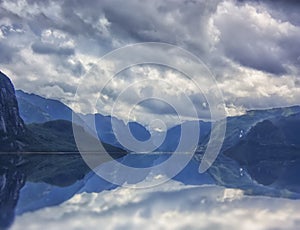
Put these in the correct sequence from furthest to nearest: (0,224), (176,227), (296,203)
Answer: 1. (296,203)
2. (176,227)
3. (0,224)

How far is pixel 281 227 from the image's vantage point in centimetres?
3388

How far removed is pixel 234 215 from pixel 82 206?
580 inches

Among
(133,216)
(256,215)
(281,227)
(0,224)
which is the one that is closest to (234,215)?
(256,215)

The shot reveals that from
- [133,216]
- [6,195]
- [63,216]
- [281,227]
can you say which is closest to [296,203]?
[281,227]

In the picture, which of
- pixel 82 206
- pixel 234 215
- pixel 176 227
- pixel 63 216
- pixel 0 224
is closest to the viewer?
pixel 0 224

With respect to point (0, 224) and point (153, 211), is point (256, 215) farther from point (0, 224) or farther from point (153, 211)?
point (0, 224)

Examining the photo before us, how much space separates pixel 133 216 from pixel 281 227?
39.5 feet

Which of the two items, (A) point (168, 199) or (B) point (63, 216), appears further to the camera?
(A) point (168, 199)

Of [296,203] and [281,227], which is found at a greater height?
[296,203]

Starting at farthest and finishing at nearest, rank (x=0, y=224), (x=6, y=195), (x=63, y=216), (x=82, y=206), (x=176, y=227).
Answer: (x=6, y=195)
(x=82, y=206)
(x=63, y=216)
(x=176, y=227)
(x=0, y=224)

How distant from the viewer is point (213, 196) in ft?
189

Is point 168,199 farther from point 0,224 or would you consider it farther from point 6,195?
point 0,224

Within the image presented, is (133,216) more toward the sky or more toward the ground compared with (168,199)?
more toward the ground

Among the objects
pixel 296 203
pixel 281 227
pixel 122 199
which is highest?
pixel 122 199
